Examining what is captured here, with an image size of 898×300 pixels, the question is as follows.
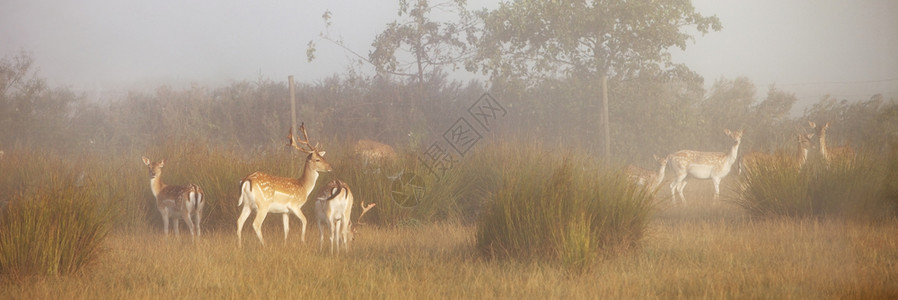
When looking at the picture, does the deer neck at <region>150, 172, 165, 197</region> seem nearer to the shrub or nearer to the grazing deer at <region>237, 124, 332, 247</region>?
the grazing deer at <region>237, 124, 332, 247</region>

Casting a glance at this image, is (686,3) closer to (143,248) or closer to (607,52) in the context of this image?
(607,52)

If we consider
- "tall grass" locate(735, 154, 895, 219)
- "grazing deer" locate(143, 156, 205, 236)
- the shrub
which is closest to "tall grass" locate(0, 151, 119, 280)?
the shrub

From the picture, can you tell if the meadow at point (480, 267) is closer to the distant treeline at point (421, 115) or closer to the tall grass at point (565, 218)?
the tall grass at point (565, 218)

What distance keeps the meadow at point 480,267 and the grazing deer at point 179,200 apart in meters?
0.24

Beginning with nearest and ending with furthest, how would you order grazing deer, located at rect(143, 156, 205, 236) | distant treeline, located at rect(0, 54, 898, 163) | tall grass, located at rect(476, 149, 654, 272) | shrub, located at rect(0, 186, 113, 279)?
1. shrub, located at rect(0, 186, 113, 279)
2. tall grass, located at rect(476, 149, 654, 272)
3. grazing deer, located at rect(143, 156, 205, 236)
4. distant treeline, located at rect(0, 54, 898, 163)

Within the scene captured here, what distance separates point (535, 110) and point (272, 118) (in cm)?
619

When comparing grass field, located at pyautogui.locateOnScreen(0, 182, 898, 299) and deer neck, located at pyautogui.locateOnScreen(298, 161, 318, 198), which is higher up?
deer neck, located at pyautogui.locateOnScreen(298, 161, 318, 198)

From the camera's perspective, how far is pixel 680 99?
16875 mm

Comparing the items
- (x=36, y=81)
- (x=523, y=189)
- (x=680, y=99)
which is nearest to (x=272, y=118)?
(x=36, y=81)

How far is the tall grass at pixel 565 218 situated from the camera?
222 inches

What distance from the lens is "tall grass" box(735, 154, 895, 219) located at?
7926 mm

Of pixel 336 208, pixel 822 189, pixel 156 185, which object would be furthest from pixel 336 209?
pixel 822 189

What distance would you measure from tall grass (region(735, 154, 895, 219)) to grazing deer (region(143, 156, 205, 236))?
5761mm

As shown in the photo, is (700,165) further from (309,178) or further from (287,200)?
(287,200)
